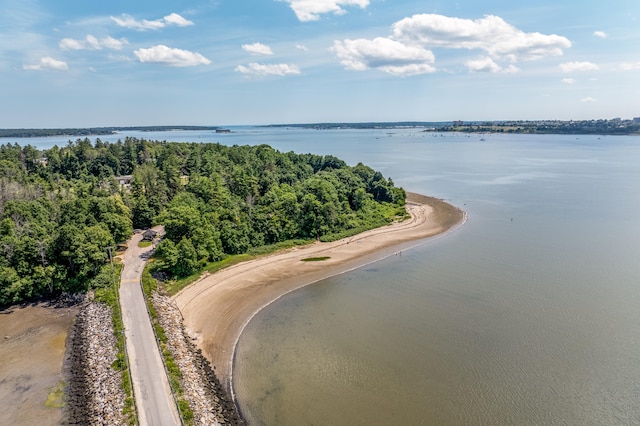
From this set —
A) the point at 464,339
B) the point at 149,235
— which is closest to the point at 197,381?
the point at 464,339

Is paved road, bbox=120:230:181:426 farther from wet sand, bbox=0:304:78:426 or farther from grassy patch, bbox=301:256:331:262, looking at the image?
grassy patch, bbox=301:256:331:262

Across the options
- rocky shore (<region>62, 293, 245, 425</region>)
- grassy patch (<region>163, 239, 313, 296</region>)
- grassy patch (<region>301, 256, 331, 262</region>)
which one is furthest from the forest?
rocky shore (<region>62, 293, 245, 425</region>)

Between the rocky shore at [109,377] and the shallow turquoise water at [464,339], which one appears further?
the shallow turquoise water at [464,339]

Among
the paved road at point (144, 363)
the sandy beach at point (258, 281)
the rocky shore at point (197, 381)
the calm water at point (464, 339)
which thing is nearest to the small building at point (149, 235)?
the paved road at point (144, 363)

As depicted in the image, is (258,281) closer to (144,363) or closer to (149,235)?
(144,363)

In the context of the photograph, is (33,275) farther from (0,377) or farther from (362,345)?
(362,345)

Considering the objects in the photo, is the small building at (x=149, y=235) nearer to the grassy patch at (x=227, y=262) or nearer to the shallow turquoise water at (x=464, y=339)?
the grassy patch at (x=227, y=262)
